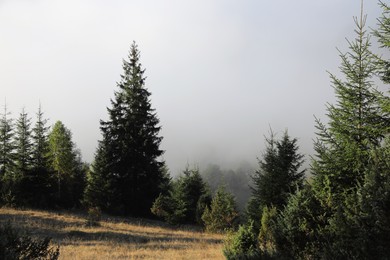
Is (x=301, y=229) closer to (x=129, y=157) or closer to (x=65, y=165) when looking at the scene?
(x=129, y=157)

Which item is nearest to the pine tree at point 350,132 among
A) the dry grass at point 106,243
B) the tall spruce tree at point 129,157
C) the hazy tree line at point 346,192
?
the hazy tree line at point 346,192

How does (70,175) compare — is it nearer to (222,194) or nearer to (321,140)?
(222,194)

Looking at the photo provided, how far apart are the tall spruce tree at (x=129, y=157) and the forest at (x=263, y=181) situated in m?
0.10

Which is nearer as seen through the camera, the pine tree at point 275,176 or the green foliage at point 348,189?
the green foliage at point 348,189

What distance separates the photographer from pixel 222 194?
96.6 ft

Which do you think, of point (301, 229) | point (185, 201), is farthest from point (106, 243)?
point (185, 201)

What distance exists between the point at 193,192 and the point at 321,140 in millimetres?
27351

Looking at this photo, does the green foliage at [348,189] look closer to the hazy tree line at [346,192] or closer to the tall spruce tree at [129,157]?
the hazy tree line at [346,192]

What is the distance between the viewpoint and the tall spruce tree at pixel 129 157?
32.0m

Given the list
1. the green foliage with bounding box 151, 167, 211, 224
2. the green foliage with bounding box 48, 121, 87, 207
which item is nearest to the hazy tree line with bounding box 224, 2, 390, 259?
the green foliage with bounding box 151, 167, 211, 224

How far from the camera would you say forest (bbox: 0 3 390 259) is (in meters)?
7.75

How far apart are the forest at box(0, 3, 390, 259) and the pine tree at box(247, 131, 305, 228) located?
0.07 m

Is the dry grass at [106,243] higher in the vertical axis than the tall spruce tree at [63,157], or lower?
lower

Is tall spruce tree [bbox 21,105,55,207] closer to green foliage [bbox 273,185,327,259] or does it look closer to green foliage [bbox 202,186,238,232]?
green foliage [bbox 202,186,238,232]
